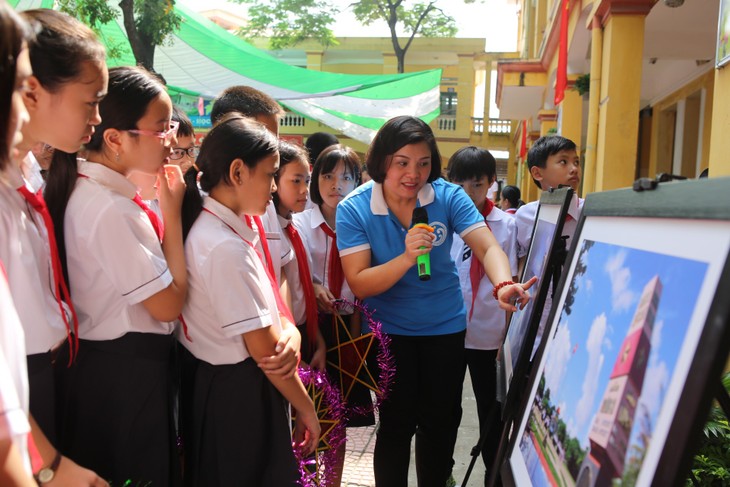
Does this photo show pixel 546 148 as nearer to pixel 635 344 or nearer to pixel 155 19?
pixel 635 344

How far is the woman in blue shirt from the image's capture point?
263 centimetres

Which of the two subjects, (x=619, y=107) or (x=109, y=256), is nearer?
(x=109, y=256)

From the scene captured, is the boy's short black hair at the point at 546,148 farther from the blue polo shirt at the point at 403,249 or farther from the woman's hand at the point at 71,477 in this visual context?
the woman's hand at the point at 71,477

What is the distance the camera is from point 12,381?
0.88 m

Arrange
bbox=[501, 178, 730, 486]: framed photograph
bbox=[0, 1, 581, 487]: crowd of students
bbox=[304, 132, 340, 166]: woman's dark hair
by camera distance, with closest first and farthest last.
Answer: bbox=[501, 178, 730, 486]: framed photograph, bbox=[0, 1, 581, 487]: crowd of students, bbox=[304, 132, 340, 166]: woman's dark hair

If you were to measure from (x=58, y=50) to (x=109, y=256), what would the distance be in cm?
50

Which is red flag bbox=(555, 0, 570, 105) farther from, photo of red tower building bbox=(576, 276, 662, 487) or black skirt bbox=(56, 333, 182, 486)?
photo of red tower building bbox=(576, 276, 662, 487)

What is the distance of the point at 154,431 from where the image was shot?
1837 mm

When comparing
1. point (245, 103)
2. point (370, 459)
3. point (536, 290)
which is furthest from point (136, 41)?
point (536, 290)

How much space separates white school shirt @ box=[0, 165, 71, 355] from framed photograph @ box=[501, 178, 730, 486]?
109 cm

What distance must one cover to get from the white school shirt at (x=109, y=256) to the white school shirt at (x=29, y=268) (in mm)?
119

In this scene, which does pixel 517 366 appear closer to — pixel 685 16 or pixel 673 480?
pixel 673 480

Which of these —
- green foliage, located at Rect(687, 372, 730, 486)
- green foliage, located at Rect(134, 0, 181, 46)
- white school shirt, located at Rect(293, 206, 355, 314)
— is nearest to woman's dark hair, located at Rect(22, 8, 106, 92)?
white school shirt, located at Rect(293, 206, 355, 314)

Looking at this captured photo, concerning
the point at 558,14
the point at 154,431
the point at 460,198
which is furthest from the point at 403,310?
the point at 558,14
